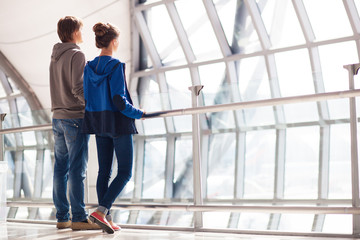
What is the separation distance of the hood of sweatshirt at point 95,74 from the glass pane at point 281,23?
651 cm

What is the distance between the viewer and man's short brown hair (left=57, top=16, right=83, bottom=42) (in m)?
3.03

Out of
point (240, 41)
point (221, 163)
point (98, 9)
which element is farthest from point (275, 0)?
point (221, 163)

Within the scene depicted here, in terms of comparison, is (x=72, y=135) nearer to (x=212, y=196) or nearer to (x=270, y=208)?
(x=212, y=196)

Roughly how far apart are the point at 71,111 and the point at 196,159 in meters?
0.81

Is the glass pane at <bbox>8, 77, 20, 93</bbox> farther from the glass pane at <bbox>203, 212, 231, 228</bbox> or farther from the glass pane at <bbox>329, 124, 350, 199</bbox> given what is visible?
the glass pane at <bbox>329, 124, 350, 199</bbox>

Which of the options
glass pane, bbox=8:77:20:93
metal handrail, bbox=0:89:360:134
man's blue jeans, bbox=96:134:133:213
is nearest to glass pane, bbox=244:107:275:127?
metal handrail, bbox=0:89:360:134

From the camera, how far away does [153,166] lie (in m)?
3.48

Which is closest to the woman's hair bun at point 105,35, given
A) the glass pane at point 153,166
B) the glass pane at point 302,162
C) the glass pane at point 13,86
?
the glass pane at point 153,166

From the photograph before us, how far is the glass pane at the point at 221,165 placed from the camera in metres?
3.27

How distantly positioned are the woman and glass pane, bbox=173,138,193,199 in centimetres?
51

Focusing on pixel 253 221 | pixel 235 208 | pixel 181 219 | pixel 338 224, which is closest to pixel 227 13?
pixel 181 219

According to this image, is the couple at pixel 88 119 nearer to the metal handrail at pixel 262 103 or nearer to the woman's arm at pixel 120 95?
the woman's arm at pixel 120 95

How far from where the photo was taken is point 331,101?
263 cm

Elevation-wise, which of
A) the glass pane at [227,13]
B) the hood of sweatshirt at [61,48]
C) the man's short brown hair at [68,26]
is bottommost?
the hood of sweatshirt at [61,48]
